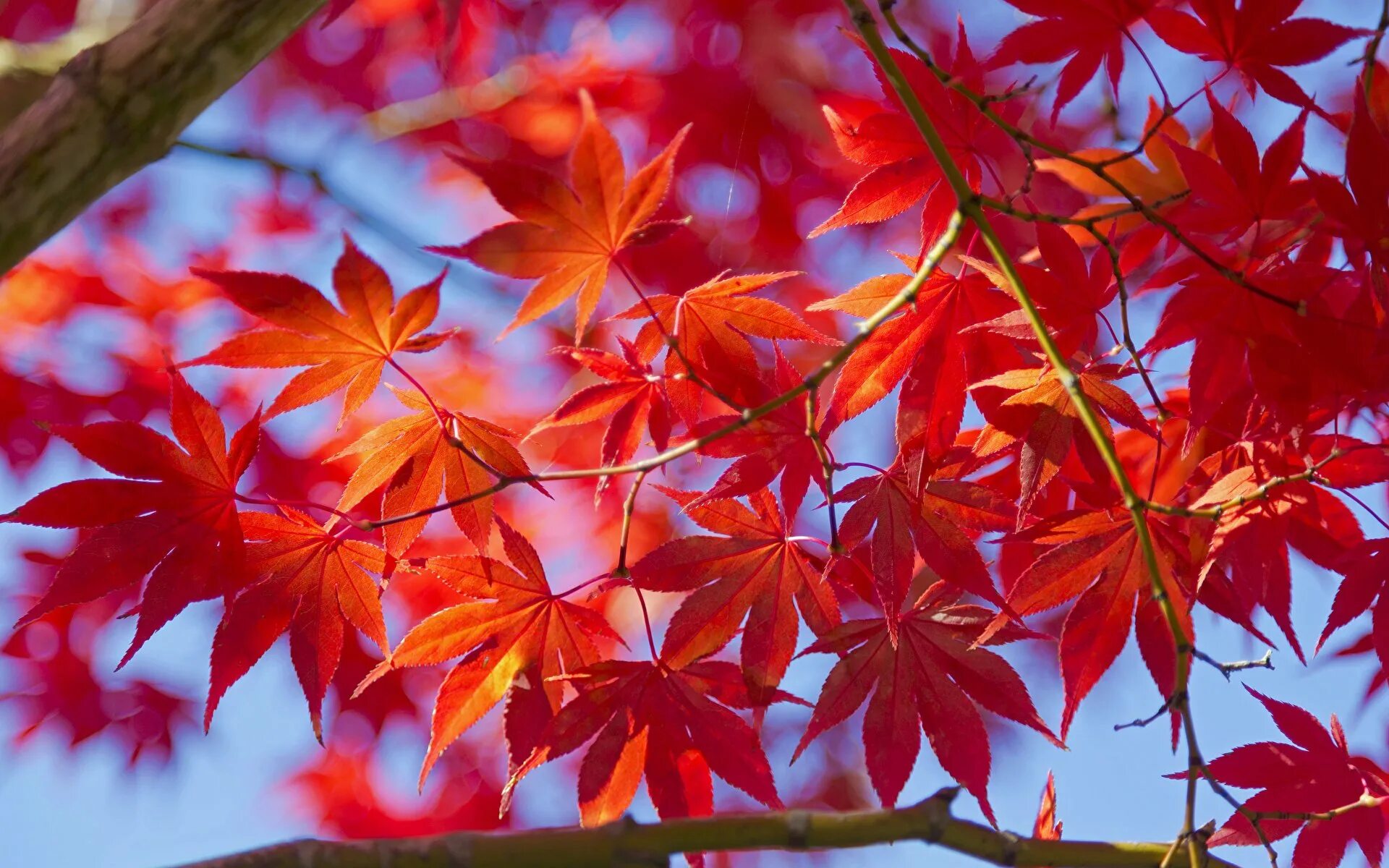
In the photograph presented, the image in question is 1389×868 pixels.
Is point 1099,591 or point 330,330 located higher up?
point 330,330

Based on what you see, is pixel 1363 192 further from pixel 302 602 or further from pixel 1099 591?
pixel 302 602

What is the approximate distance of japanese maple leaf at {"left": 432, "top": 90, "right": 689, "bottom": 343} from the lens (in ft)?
2.27

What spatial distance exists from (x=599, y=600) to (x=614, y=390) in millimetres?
1207

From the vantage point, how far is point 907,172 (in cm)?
83

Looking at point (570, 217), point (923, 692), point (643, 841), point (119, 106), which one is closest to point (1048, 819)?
point (923, 692)

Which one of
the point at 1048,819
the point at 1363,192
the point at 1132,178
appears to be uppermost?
the point at 1132,178

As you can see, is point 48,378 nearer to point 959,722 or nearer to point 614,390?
point 614,390

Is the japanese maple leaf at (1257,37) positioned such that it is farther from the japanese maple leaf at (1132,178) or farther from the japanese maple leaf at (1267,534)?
the japanese maple leaf at (1267,534)

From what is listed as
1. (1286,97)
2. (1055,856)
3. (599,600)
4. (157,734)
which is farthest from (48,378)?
(1286,97)

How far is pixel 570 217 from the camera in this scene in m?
0.73

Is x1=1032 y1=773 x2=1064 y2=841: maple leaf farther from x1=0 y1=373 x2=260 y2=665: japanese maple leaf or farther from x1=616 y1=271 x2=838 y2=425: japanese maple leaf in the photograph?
x1=0 y1=373 x2=260 y2=665: japanese maple leaf

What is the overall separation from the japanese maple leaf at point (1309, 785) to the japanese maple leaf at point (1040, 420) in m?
0.30

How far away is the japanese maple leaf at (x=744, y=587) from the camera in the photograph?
80cm

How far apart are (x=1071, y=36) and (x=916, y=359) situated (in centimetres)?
31
